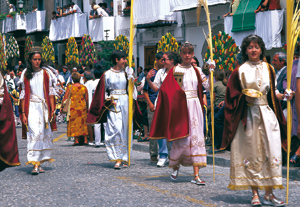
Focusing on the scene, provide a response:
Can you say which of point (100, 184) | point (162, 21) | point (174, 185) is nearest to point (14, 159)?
point (100, 184)

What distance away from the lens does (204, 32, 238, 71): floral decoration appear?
1609cm

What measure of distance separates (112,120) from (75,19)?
1056 inches

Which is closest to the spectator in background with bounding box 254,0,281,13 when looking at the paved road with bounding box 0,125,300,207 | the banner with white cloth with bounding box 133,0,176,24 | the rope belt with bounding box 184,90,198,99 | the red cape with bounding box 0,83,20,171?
A: the banner with white cloth with bounding box 133,0,176,24

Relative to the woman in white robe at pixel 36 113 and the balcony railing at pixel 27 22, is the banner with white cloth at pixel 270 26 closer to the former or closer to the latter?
the woman in white robe at pixel 36 113

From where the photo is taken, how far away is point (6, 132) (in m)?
7.60

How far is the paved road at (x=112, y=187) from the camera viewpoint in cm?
721

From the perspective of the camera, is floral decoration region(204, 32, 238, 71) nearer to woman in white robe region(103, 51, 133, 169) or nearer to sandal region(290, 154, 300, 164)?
woman in white robe region(103, 51, 133, 169)

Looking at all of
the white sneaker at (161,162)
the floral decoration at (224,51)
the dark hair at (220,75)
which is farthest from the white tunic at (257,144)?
the floral decoration at (224,51)

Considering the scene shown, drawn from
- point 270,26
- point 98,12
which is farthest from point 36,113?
point 98,12

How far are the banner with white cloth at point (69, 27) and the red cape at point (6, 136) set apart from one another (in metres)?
29.0

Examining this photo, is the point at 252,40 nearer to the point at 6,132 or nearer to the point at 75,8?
the point at 6,132

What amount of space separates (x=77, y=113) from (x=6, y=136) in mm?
7955

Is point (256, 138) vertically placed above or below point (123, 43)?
below

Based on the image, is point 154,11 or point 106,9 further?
point 106,9
